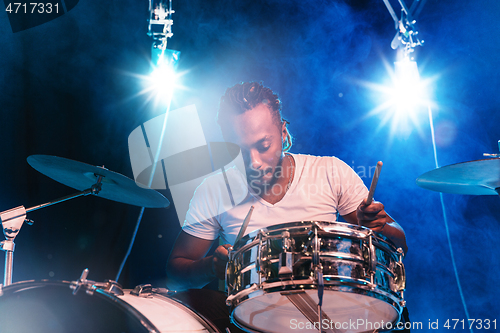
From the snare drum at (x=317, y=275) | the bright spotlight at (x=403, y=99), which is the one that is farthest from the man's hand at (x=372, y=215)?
the bright spotlight at (x=403, y=99)

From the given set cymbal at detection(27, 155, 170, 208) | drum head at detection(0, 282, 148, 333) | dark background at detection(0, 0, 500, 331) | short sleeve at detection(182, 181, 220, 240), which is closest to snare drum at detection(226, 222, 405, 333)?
drum head at detection(0, 282, 148, 333)

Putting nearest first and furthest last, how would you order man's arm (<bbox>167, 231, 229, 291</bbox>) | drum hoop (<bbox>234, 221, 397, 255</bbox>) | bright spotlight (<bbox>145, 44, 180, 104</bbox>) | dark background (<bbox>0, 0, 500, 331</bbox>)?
drum hoop (<bbox>234, 221, 397, 255</bbox>)
man's arm (<bbox>167, 231, 229, 291</bbox>)
dark background (<bbox>0, 0, 500, 331</bbox>)
bright spotlight (<bbox>145, 44, 180, 104</bbox>)

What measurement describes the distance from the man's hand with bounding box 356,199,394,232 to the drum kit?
106 mm

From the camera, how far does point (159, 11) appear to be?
2127 mm

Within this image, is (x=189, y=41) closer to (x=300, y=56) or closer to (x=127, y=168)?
(x=300, y=56)

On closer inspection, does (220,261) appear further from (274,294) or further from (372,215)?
(372,215)

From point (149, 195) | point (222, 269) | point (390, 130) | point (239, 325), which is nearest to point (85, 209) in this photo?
point (149, 195)

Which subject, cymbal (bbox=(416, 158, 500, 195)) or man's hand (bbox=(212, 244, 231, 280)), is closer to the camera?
man's hand (bbox=(212, 244, 231, 280))

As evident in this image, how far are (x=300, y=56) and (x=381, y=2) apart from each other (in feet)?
2.47

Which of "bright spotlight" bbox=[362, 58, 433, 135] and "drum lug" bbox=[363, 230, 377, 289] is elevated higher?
"bright spotlight" bbox=[362, 58, 433, 135]

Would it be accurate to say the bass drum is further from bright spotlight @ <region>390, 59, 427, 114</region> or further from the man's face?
bright spotlight @ <region>390, 59, 427, 114</region>

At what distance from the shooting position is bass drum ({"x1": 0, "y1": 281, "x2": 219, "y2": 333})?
96 cm

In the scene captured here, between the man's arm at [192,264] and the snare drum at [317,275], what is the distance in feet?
0.55

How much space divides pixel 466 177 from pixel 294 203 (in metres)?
0.75
